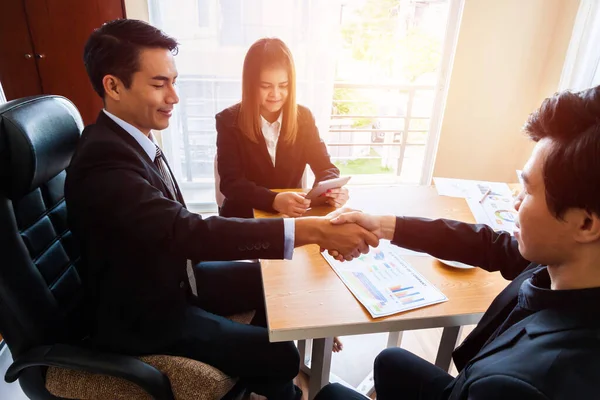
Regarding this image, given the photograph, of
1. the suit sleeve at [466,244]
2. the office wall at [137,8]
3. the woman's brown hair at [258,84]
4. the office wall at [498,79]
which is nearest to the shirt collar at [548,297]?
the suit sleeve at [466,244]

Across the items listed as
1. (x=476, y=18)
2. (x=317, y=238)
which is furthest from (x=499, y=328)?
(x=476, y=18)

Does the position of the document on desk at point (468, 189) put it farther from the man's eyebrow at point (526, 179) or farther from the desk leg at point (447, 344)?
the man's eyebrow at point (526, 179)

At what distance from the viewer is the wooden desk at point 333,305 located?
92 cm

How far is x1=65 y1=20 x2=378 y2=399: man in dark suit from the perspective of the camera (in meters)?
0.97

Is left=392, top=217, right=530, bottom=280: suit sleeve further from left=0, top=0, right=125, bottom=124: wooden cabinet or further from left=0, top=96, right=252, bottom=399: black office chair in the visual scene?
left=0, top=0, right=125, bottom=124: wooden cabinet

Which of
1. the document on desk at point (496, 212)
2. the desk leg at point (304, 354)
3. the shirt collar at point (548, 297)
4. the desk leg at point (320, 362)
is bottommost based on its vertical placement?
the desk leg at point (304, 354)

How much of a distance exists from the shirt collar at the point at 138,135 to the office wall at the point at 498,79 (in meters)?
2.53

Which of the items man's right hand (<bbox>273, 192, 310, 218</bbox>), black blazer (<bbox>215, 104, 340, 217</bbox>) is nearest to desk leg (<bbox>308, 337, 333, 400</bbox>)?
man's right hand (<bbox>273, 192, 310, 218</bbox>)

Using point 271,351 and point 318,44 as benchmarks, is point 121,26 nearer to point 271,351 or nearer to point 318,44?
point 271,351

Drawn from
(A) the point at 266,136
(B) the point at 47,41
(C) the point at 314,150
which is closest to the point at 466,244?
(C) the point at 314,150

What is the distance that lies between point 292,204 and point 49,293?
2.67 feet

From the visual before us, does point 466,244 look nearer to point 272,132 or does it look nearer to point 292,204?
point 292,204

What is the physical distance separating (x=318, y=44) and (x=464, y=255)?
1.96 metres

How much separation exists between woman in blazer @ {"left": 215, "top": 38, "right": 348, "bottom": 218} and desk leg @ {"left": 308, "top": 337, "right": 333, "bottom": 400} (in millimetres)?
704
